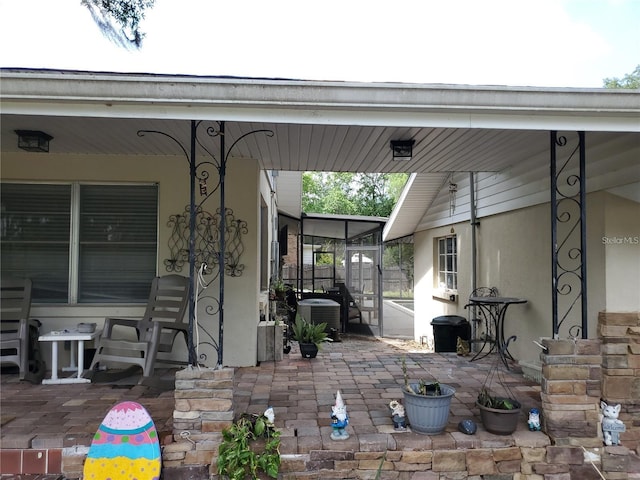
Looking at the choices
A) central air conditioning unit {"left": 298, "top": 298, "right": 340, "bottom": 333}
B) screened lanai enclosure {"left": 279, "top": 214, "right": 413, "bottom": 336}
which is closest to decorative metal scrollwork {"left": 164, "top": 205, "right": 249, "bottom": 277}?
central air conditioning unit {"left": 298, "top": 298, "right": 340, "bottom": 333}

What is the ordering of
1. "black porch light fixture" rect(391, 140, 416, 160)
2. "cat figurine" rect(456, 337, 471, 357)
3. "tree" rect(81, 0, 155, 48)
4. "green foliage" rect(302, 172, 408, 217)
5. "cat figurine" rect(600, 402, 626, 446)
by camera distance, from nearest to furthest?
"cat figurine" rect(600, 402, 626, 446) → "black porch light fixture" rect(391, 140, 416, 160) → "cat figurine" rect(456, 337, 471, 357) → "tree" rect(81, 0, 155, 48) → "green foliage" rect(302, 172, 408, 217)

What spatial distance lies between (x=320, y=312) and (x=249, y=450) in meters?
5.48

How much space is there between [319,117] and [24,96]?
164 cm

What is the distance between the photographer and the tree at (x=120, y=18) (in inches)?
223

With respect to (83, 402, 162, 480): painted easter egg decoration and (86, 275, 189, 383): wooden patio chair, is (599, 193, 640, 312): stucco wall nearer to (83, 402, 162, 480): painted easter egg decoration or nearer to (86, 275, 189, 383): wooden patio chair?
(83, 402, 162, 480): painted easter egg decoration

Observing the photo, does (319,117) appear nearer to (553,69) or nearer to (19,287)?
(19,287)

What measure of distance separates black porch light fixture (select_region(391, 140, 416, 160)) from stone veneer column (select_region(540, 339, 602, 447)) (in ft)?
6.41

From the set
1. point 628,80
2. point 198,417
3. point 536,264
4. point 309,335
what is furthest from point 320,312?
point 628,80

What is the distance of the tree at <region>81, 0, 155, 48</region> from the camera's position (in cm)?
567

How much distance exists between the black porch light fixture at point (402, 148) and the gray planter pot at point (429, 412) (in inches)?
82.2

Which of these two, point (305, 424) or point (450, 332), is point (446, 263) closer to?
point (450, 332)

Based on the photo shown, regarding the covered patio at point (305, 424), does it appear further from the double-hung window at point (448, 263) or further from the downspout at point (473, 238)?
the double-hung window at point (448, 263)

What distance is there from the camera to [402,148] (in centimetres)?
379

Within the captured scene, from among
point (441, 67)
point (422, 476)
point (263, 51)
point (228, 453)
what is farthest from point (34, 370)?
point (441, 67)
